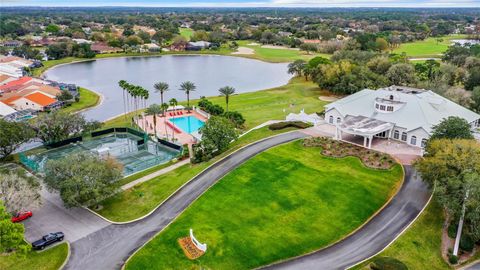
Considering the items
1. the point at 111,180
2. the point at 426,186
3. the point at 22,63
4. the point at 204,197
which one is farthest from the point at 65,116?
the point at 22,63

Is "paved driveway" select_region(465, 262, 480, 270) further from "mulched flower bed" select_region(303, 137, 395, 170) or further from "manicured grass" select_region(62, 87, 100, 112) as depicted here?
"manicured grass" select_region(62, 87, 100, 112)

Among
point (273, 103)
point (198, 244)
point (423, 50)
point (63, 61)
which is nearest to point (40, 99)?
point (273, 103)

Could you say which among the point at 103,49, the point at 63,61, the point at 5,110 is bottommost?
the point at 5,110

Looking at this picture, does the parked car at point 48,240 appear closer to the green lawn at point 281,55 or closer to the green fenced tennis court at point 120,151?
the green fenced tennis court at point 120,151

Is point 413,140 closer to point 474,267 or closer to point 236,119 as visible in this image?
point 474,267

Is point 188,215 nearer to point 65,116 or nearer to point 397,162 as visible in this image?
point 397,162

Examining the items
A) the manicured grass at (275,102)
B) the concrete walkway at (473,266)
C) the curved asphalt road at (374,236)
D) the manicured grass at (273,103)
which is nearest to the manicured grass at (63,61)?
the manicured grass at (273,103)
